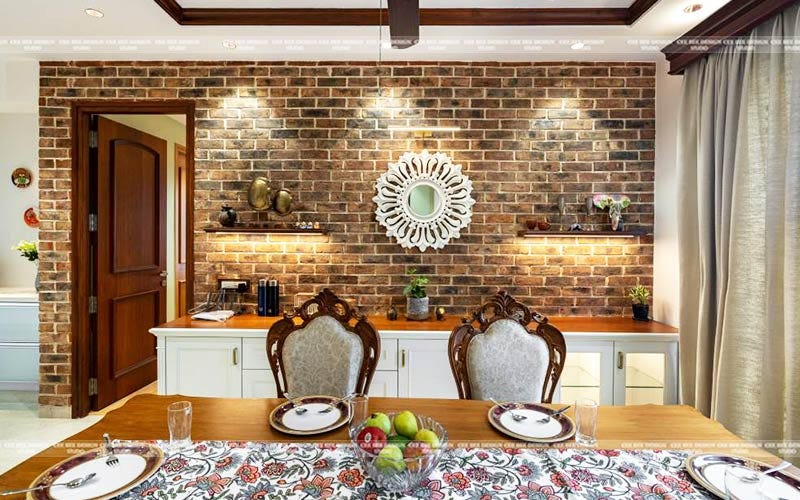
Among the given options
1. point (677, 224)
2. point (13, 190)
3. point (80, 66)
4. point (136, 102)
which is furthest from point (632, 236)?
point (13, 190)

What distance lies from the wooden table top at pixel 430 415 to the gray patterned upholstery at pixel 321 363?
0.77ft

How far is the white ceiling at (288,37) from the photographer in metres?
2.32

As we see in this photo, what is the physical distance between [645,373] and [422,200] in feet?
6.01

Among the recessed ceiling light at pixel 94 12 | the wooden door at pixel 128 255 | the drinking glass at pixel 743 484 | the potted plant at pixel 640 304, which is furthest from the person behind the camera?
the wooden door at pixel 128 255

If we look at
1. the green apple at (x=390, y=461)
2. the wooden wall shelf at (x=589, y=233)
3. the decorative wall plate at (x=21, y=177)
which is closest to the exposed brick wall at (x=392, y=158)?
the wooden wall shelf at (x=589, y=233)

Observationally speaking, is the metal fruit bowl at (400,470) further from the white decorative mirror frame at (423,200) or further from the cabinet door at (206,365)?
the white decorative mirror frame at (423,200)

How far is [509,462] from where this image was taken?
3.73 ft

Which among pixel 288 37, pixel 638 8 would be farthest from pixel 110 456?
pixel 638 8

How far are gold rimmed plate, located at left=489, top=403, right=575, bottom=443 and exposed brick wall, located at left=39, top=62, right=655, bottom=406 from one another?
148 cm

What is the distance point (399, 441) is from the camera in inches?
40.1

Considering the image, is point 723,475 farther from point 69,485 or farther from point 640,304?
point 640,304

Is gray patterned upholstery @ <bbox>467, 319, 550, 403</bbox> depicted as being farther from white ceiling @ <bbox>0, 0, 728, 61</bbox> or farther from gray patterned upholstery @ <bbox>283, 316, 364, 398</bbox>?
white ceiling @ <bbox>0, 0, 728, 61</bbox>

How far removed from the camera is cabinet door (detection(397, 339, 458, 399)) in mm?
2486

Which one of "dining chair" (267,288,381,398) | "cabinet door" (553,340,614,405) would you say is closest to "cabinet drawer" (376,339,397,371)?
"dining chair" (267,288,381,398)
